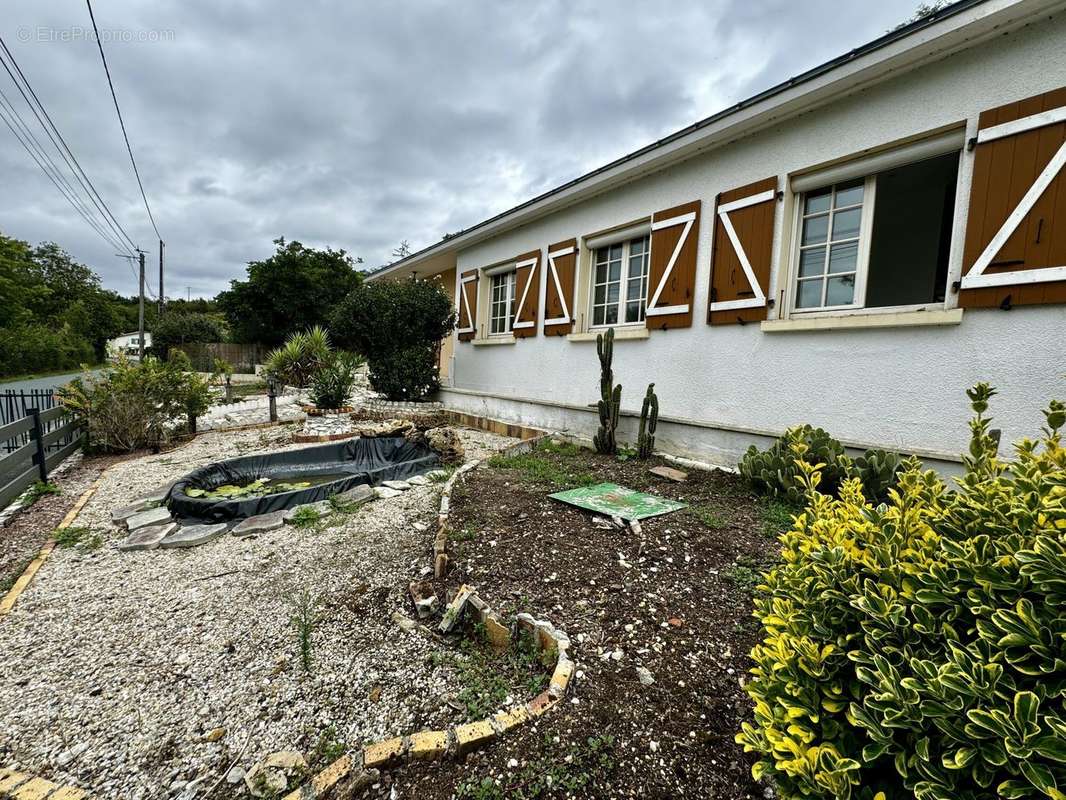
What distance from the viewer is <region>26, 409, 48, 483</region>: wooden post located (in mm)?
4520

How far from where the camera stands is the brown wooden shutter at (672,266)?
16.1 ft

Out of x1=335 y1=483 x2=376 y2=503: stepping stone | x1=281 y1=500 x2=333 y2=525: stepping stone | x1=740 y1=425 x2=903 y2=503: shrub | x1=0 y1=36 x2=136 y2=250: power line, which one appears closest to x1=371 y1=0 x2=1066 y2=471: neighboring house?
x1=740 y1=425 x2=903 y2=503: shrub

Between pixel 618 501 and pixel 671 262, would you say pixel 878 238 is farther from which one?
pixel 618 501

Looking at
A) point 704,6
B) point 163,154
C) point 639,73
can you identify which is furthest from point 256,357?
point 704,6

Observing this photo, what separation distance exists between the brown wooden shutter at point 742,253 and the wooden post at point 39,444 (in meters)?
7.33

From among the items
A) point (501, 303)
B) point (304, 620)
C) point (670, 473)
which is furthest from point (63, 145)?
point (670, 473)

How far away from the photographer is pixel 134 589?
2.68 metres

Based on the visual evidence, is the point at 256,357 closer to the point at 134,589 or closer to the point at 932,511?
the point at 134,589

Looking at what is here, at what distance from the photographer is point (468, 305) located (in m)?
9.01

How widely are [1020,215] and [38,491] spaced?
887 cm

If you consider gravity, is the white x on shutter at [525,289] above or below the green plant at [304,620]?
above

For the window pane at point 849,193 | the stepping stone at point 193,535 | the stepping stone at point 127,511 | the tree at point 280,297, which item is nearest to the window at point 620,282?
the window pane at point 849,193

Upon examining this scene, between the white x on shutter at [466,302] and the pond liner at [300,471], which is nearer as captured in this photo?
the pond liner at [300,471]

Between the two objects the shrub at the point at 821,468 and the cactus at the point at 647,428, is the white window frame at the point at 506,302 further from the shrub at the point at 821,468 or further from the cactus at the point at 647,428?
the shrub at the point at 821,468
